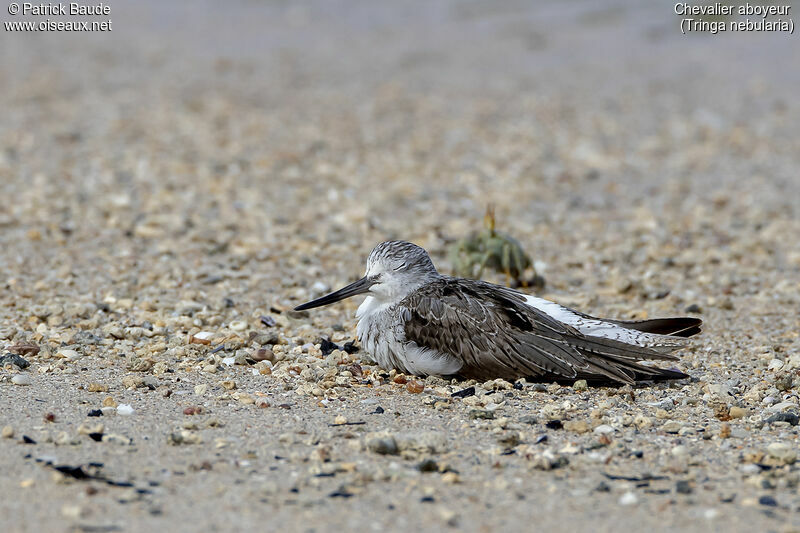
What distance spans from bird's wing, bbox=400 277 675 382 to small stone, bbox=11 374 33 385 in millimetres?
2054

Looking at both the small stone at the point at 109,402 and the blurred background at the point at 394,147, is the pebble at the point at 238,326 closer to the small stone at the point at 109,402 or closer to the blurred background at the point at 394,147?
the blurred background at the point at 394,147

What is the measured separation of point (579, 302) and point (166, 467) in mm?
3826

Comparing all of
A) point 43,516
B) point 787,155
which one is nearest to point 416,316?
point 43,516

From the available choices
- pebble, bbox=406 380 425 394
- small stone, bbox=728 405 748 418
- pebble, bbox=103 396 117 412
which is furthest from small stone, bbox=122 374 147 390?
small stone, bbox=728 405 748 418

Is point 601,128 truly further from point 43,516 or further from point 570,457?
point 43,516

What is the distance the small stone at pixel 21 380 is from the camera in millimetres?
5156

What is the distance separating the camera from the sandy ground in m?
4.04

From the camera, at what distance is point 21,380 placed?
5176 mm

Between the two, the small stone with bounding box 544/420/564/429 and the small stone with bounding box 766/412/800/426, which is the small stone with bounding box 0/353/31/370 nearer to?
the small stone with bounding box 544/420/564/429

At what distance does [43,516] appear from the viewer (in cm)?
367

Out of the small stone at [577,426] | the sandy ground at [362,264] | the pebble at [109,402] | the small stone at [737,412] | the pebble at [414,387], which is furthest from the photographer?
the pebble at [414,387]

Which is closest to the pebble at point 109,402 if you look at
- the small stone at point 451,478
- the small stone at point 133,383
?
the small stone at point 133,383

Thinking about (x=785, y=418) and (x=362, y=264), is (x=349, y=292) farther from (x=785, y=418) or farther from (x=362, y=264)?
(x=785, y=418)

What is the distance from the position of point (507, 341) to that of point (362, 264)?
2.74 metres
